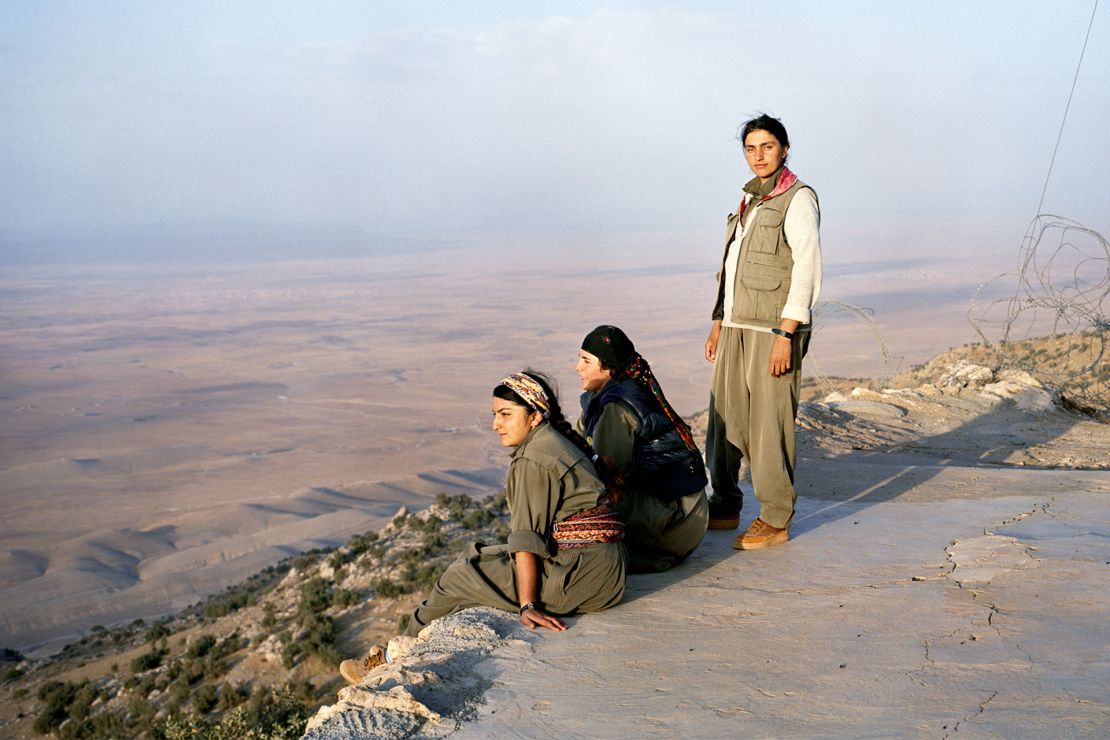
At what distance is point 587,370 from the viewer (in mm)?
4270

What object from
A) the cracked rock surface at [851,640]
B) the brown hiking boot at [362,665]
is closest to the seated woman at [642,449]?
the cracked rock surface at [851,640]

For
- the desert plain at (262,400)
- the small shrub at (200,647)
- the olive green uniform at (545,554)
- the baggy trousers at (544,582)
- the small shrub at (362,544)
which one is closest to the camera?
the olive green uniform at (545,554)

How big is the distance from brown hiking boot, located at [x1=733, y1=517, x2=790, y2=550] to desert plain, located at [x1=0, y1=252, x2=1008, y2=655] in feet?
14.4

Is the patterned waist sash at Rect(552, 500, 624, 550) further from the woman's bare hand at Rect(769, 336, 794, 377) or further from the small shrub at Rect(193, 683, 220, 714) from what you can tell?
the small shrub at Rect(193, 683, 220, 714)

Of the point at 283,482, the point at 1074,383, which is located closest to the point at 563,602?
the point at 1074,383

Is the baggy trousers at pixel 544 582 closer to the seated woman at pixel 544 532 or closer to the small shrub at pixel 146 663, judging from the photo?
the seated woman at pixel 544 532

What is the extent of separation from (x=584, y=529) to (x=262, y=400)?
54550 millimetres

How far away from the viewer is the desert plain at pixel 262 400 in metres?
23.3

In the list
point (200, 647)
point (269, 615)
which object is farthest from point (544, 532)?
point (269, 615)

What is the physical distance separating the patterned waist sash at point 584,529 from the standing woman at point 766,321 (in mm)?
1134

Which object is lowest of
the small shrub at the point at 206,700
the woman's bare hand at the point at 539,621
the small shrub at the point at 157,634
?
the small shrub at the point at 157,634

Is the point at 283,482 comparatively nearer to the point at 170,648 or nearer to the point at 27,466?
the point at 27,466

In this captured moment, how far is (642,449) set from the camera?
4.25 metres

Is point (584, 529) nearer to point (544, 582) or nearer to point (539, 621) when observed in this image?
point (544, 582)
